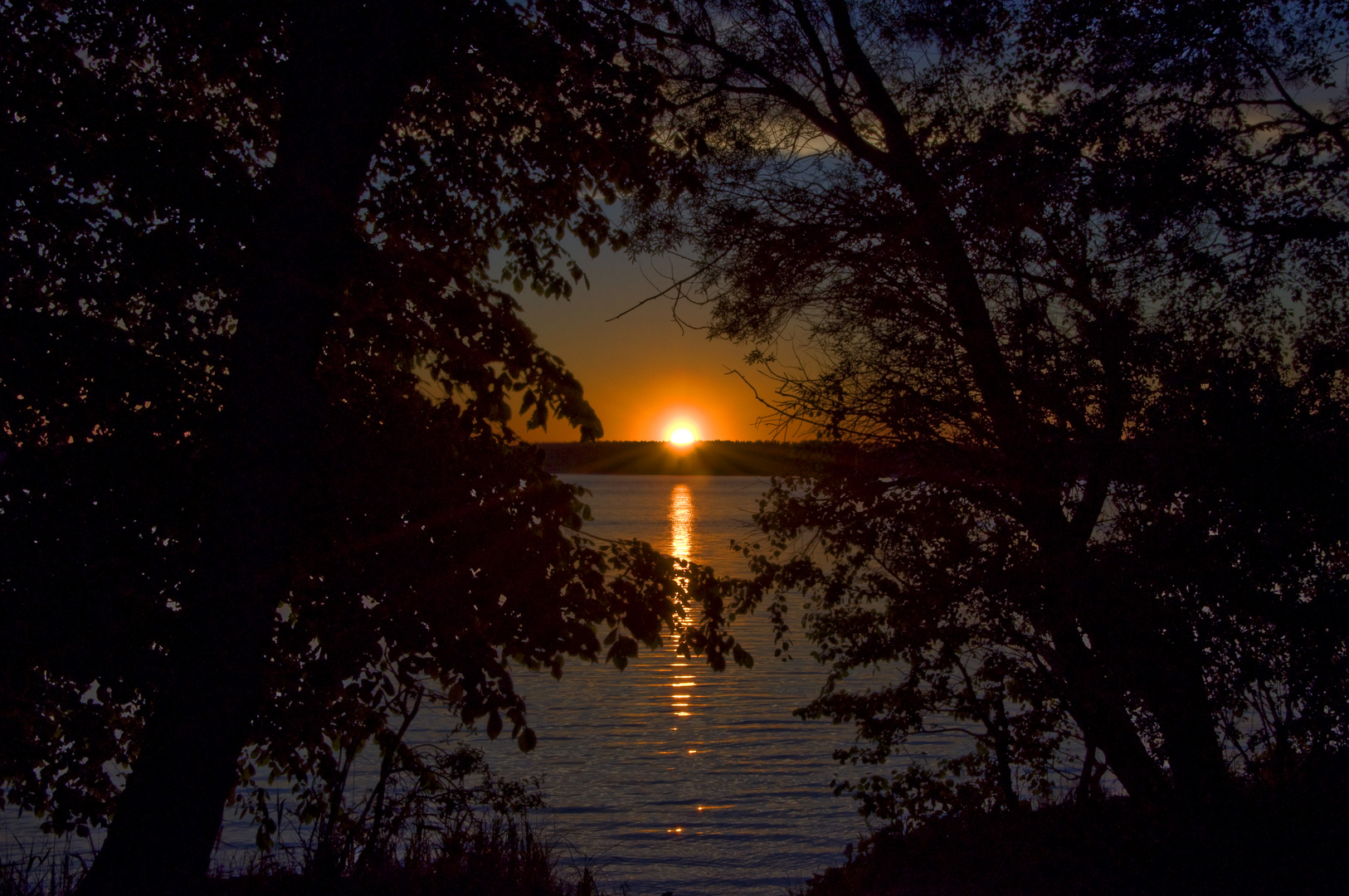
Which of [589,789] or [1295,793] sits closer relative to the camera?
[1295,793]

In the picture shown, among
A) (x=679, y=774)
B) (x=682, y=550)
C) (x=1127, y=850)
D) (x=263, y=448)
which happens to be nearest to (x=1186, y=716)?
(x=1127, y=850)


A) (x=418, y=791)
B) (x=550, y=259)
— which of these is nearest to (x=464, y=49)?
(x=550, y=259)

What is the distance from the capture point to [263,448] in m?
5.25

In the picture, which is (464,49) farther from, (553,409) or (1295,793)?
(1295,793)

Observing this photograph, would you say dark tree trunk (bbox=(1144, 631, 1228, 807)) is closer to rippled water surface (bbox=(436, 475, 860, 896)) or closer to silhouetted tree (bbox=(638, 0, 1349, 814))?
silhouetted tree (bbox=(638, 0, 1349, 814))

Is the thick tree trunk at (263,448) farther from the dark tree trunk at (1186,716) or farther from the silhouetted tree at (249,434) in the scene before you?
the dark tree trunk at (1186,716)

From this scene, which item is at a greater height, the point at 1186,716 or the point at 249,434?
the point at 249,434

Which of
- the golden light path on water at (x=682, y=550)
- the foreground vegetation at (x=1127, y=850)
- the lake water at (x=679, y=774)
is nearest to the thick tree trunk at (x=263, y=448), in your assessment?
the lake water at (x=679, y=774)

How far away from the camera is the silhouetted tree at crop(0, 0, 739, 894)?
4.72 meters

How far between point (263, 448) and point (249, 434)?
111 mm

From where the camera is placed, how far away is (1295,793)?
6.16 meters

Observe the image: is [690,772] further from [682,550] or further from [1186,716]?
[682,550]

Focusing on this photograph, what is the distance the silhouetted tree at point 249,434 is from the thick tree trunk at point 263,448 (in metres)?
0.02

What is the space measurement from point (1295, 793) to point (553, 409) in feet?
18.4
